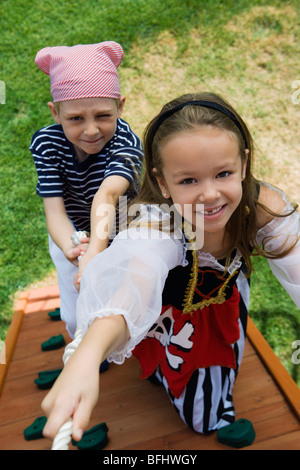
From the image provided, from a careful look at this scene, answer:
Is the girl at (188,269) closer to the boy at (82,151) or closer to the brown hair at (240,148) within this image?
the brown hair at (240,148)

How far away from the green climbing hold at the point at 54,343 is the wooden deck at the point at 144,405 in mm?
23

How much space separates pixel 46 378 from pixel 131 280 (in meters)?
1.06

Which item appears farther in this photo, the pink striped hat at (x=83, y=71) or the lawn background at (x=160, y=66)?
the lawn background at (x=160, y=66)

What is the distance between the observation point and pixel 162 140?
48.3 inches

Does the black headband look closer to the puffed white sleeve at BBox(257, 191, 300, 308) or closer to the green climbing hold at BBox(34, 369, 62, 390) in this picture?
the puffed white sleeve at BBox(257, 191, 300, 308)

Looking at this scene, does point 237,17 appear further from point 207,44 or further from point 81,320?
point 81,320

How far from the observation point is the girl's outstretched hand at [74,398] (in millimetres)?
767

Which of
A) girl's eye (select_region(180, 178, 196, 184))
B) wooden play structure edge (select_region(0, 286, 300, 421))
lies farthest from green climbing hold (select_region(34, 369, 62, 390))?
girl's eye (select_region(180, 178, 196, 184))

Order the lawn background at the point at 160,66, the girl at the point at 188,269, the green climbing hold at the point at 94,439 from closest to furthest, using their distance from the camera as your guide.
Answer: the girl at the point at 188,269 < the green climbing hold at the point at 94,439 < the lawn background at the point at 160,66

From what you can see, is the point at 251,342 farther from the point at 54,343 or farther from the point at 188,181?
the point at 188,181

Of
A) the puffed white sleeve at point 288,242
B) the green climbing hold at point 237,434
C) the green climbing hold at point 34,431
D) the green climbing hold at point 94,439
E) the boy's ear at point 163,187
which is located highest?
the boy's ear at point 163,187

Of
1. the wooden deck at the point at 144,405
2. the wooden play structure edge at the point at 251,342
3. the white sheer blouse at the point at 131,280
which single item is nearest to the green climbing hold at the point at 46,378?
the wooden deck at the point at 144,405

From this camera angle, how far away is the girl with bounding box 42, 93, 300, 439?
0.99 metres

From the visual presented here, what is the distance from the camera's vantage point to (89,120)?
5.03ft
